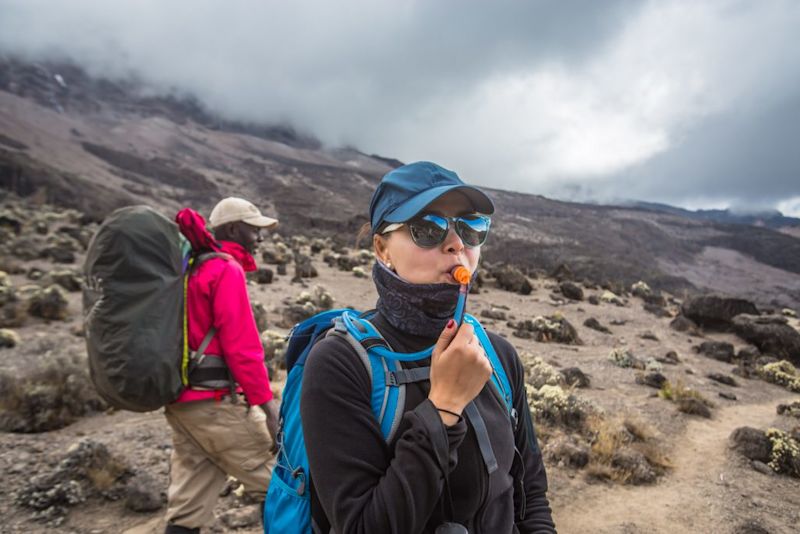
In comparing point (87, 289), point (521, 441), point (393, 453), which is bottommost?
point (521, 441)

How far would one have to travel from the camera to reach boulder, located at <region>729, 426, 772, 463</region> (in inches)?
203

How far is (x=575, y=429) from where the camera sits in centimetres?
554

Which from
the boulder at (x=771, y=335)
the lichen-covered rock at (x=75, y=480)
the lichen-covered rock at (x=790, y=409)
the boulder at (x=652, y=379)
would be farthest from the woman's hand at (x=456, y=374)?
the boulder at (x=771, y=335)

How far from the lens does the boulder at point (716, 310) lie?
1353 cm

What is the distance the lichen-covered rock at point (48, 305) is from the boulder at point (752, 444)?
1162 cm

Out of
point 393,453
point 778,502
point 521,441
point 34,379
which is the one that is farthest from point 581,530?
point 34,379

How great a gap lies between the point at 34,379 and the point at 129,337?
425 centimetres

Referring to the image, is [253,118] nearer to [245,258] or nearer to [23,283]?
[23,283]

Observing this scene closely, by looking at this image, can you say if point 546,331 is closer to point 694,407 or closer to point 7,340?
point 694,407

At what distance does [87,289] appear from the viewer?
96.9 inches

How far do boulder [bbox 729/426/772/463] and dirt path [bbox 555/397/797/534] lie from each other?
177 millimetres

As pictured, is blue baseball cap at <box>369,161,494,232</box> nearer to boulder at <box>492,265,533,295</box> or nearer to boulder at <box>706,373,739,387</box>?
boulder at <box>706,373,739,387</box>

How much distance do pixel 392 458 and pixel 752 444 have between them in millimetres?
6294

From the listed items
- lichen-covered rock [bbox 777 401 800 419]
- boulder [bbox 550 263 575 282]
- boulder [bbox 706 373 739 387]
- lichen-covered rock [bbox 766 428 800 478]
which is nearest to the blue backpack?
lichen-covered rock [bbox 766 428 800 478]
